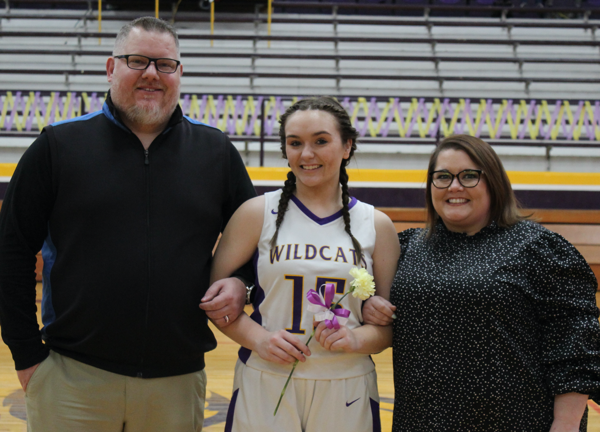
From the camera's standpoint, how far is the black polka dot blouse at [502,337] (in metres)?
1.22

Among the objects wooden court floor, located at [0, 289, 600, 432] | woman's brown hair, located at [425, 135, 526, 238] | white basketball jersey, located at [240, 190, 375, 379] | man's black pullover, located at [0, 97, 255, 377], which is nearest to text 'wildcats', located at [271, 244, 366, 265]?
white basketball jersey, located at [240, 190, 375, 379]

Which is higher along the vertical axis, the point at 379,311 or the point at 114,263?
the point at 114,263

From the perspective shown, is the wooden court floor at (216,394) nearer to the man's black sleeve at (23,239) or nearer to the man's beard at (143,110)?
the man's black sleeve at (23,239)

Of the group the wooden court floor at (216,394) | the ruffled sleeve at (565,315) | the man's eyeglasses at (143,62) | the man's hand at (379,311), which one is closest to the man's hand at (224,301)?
the man's hand at (379,311)

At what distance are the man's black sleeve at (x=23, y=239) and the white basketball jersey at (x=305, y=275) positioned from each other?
1.75 feet

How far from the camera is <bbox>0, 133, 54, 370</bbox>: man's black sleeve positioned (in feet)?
4.23

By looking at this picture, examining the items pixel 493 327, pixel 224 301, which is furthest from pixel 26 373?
pixel 493 327

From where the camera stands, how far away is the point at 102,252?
1288 millimetres

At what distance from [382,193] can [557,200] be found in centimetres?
165

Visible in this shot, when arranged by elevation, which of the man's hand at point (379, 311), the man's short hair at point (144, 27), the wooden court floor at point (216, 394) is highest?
the man's short hair at point (144, 27)

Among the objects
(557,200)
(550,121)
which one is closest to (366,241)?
(557,200)

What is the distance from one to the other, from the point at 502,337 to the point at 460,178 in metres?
0.39

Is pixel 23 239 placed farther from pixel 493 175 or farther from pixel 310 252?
pixel 493 175

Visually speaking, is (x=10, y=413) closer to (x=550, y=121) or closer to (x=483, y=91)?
(x=550, y=121)
